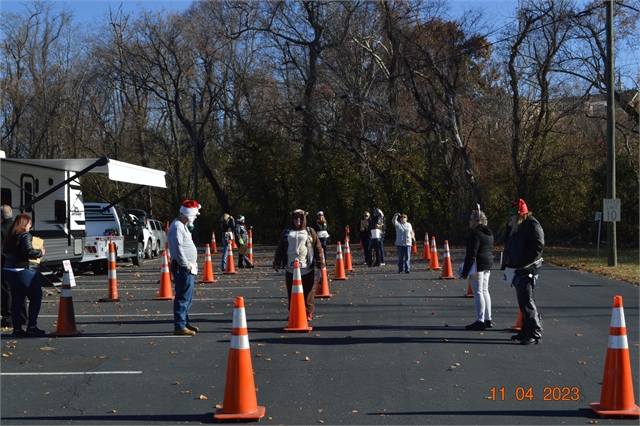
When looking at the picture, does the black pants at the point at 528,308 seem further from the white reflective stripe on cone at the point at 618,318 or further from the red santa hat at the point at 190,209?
the red santa hat at the point at 190,209

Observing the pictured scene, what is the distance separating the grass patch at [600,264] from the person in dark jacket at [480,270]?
→ 7.84 metres

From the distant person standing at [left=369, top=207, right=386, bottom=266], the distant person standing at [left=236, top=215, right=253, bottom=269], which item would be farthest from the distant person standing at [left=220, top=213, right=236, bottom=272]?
the distant person standing at [left=369, top=207, right=386, bottom=266]

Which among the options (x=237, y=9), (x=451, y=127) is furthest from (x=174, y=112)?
(x=451, y=127)

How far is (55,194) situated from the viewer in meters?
18.5

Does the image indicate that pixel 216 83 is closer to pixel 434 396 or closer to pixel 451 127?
pixel 451 127

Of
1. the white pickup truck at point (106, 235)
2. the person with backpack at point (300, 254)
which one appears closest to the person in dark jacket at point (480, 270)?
the person with backpack at point (300, 254)

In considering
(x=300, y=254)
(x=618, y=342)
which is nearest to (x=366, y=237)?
(x=300, y=254)

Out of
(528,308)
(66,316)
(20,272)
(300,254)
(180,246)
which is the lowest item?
(66,316)

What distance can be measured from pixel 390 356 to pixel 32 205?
34.6 ft

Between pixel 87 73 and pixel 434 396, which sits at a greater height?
pixel 87 73

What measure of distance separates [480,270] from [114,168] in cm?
822

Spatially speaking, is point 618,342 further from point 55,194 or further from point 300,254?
point 55,194

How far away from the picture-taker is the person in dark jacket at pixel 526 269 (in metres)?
9.92

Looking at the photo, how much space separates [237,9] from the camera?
43.6m
